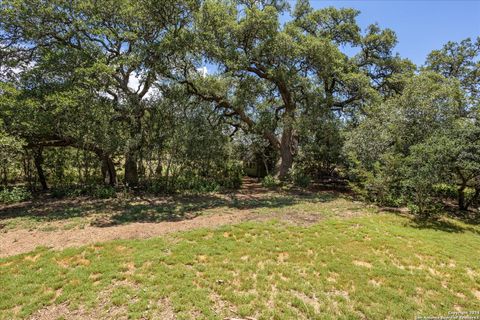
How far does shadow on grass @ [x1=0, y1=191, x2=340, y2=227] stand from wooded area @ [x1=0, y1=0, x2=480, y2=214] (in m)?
0.91

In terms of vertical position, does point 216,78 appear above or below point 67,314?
above

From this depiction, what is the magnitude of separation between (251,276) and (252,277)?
0.03 meters

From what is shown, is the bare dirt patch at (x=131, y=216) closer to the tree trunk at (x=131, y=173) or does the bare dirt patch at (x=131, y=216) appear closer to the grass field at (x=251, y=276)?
the grass field at (x=251, y=276)

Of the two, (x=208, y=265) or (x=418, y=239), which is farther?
(x=418, y=239)

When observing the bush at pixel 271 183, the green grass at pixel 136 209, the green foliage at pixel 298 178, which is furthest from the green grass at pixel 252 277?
the green foliage at pixel 298 178

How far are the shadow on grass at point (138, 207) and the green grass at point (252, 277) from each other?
2.38 m

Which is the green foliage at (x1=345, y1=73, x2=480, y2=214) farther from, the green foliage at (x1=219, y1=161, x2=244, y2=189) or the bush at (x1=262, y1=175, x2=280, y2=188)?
the green foliage at (x1=219, y1=161, x2=244, y2=189)

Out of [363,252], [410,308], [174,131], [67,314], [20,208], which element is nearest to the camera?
[67,314]

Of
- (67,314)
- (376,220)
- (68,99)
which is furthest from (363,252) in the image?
(68,99)

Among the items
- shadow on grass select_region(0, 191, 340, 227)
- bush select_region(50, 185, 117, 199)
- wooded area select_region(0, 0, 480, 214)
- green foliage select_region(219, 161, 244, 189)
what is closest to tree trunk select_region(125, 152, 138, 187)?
wooded area select_region(0, 0, 480, 214)

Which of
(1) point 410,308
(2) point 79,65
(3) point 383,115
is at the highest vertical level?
(2) point 79,65

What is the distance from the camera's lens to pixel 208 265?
17.1 feet

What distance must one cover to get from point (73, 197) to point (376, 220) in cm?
1270

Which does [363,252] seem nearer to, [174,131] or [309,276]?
[309,276]
